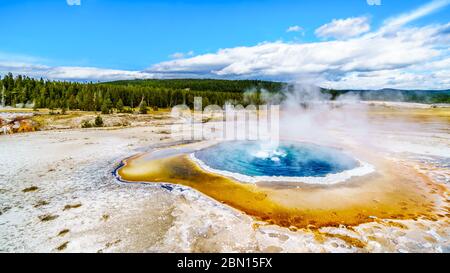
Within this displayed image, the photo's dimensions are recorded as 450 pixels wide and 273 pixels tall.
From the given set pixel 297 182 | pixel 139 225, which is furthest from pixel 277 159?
pixel 139 225

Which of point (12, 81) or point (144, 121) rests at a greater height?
point (12, 81)

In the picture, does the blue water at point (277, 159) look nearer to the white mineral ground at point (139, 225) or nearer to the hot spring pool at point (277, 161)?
the hot spring pool at point (277, 161)

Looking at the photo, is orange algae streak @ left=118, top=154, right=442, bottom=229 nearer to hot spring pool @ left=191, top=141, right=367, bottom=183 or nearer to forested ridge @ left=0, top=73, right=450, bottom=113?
hot spring pool @ left=191, top=141, right=367, bottom=183

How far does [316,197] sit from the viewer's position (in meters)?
10.6

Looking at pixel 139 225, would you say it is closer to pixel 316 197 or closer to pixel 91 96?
pixel 316 197

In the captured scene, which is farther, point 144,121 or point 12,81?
point 12,81

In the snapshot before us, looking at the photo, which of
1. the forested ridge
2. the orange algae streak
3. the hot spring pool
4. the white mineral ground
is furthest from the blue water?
the forested ridge

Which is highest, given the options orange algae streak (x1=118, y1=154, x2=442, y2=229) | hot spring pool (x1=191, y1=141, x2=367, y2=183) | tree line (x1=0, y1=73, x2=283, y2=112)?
tree line (x1=0, y1=73, x2=283, y2=112)

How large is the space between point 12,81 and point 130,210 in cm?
7570

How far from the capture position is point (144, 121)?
140ft

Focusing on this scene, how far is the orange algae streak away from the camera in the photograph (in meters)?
8.93

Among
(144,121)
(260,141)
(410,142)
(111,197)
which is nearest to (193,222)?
(111,197)

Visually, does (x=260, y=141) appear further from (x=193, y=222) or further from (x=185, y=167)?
(x=193, y=222)
